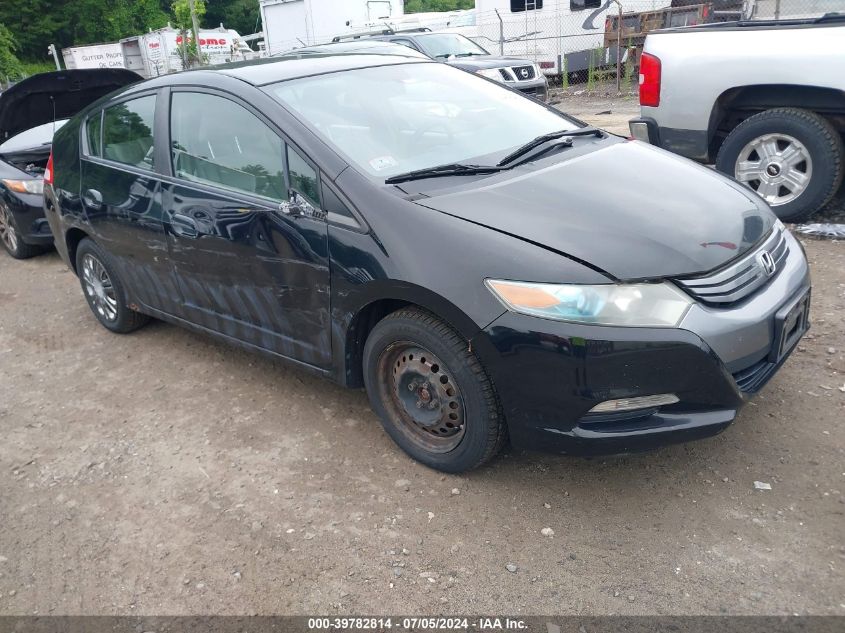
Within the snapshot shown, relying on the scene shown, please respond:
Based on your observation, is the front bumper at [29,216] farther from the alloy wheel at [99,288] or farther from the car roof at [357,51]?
the car roof at [357,51]

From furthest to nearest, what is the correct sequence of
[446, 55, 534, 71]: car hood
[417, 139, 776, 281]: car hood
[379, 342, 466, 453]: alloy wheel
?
[446, 55, 534, 71]: car hood, [379, 342, 466, 453]: alloy wheel, [417, 139, 776, 281]: car hood

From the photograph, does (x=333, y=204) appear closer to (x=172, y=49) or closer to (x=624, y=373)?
(x=624, y=373)

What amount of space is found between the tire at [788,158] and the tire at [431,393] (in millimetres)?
3748

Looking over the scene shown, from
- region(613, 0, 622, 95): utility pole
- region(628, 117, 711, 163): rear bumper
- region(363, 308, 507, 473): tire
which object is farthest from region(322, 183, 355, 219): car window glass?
region(613, 0, 622, 95): utility pole

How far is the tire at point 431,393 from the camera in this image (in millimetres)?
2734

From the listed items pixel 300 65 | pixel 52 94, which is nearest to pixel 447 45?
pixel 52 94

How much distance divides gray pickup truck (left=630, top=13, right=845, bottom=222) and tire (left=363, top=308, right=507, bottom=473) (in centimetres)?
375

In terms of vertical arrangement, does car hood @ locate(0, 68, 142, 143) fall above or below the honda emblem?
above

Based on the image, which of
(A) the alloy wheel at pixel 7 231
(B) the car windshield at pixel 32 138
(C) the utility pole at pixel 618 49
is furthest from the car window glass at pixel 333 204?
(C) the utility pole at pixel 618 49

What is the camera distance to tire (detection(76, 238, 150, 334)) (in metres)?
4.63

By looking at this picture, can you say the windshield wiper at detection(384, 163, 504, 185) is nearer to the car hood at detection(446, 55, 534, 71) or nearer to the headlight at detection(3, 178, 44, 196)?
the headlight at detection(3, 178, 44, 196)

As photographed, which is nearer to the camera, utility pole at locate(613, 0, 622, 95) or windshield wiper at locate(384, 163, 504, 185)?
windshield wiper at locate(384, 163, 504, 185)

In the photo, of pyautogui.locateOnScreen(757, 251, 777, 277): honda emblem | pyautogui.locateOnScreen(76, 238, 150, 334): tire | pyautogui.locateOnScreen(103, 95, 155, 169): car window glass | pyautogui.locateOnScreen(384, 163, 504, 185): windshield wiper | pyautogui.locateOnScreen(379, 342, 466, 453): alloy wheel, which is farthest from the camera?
pyautogui.locateOnScreen(76, 238, 150, 334): tire

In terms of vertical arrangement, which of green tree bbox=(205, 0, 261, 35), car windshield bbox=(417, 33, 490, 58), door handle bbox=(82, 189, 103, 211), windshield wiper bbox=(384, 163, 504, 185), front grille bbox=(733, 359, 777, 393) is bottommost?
front grille bbox=(733, 359, 777, 393)
